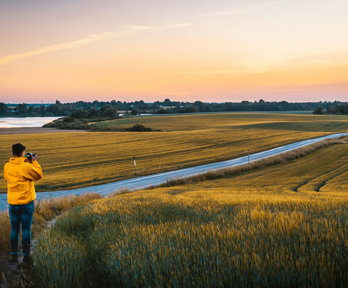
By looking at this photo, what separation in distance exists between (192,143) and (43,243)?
51325 millimetres

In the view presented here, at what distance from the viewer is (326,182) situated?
75.9ft

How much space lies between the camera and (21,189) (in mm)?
6125

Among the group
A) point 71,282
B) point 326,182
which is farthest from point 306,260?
point 326,182

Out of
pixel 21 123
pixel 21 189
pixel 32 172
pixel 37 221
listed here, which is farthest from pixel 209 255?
pixel 21 123

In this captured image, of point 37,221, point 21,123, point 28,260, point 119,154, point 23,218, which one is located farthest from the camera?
point 21,123

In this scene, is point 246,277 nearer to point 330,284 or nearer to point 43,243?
point 330,284

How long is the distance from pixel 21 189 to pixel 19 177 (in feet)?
0.82

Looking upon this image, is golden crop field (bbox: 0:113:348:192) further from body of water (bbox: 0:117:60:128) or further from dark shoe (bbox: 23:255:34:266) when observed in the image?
body of water (bbox: 0:117:60:128)

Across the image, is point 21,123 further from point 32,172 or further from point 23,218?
point 32,172

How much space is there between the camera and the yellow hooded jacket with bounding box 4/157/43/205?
6.04 meters

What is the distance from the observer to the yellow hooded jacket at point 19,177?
6.04 m

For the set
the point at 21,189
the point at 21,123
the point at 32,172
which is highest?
the point at 32,172

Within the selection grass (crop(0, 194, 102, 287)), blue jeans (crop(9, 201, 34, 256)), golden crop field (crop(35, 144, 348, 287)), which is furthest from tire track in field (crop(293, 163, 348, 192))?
blue jeans (crop(9, 201, 34, 256))

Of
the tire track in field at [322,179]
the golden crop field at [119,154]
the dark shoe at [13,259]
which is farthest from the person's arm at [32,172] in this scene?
the golden crop field at [119,154]
